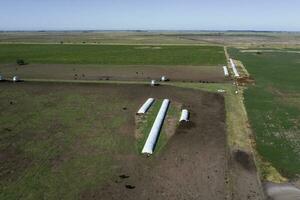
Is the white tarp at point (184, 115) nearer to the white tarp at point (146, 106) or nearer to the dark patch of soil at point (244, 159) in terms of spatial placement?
the white tarp at point (146, 106)

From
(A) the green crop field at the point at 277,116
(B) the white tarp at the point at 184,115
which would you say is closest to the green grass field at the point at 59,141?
(B) the white tarp at the point at 184,115

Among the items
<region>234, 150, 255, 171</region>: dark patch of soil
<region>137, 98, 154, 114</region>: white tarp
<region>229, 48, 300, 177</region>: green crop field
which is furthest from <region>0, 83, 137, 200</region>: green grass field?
<region>229, 48, 300, 177</region>: green crop field

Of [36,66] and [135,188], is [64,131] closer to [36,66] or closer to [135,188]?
[135,188]

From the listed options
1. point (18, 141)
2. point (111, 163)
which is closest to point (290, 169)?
point (111, 163)

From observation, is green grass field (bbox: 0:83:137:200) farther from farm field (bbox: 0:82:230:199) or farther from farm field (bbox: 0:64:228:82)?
farm field (bbox: 0:64:228:82)

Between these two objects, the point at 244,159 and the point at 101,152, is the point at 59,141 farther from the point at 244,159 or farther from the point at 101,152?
the point at 244,159
